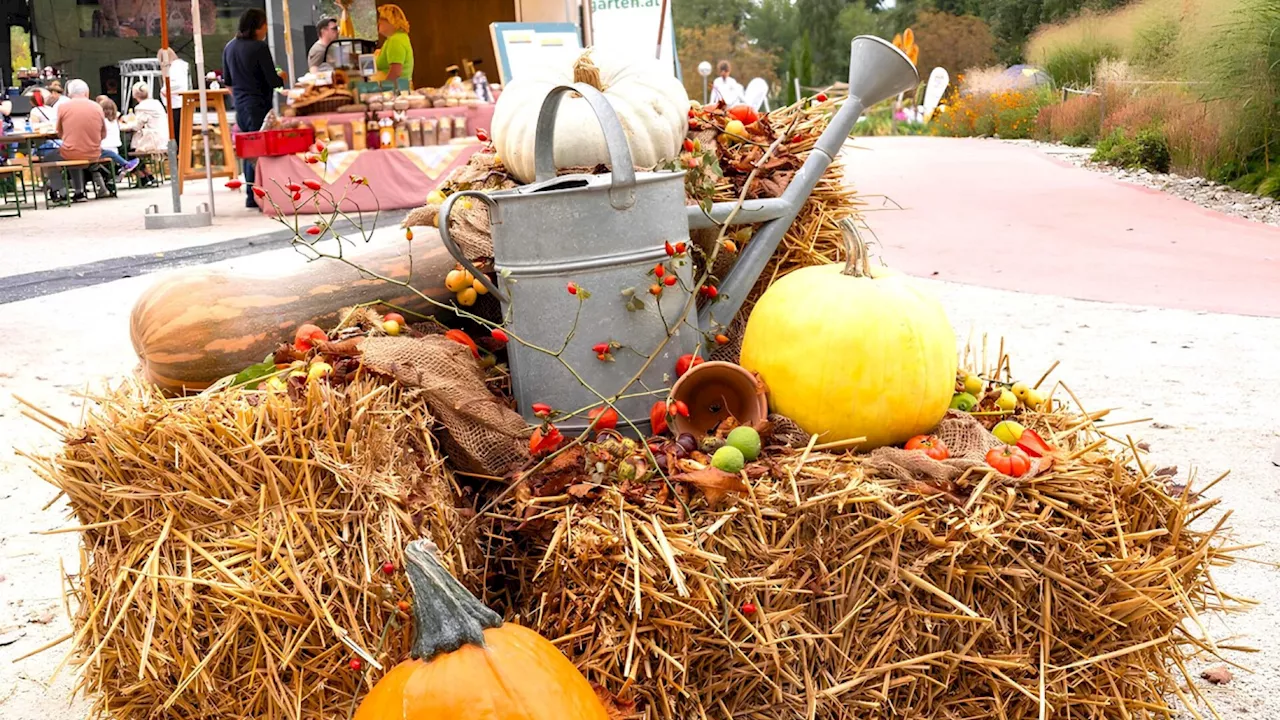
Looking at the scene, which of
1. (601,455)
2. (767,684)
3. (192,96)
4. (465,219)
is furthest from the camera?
(192,96)

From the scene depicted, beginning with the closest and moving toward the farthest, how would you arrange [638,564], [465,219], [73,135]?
[638,564] < [465,219] < [73,135]

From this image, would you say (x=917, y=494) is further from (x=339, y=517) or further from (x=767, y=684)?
(x=339, y=517)

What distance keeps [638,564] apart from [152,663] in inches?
34.2

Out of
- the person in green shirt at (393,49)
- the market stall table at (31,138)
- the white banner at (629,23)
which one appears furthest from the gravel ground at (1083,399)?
the market stall table at (31,138)

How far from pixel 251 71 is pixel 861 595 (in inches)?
429

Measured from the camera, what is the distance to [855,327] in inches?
87.0

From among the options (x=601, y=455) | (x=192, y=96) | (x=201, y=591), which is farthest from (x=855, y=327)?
(x=192, y=96)

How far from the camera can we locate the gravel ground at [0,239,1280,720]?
101 inches

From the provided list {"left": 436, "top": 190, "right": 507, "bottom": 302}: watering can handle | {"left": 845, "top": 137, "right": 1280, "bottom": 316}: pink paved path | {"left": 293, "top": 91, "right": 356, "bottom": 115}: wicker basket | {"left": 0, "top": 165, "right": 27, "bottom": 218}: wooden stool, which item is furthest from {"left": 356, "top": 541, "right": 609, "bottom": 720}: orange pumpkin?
{"left": 0, "top": 165, "right": 27, "bottom": 218}: wooden stool

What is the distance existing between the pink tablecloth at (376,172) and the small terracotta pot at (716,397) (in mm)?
8539

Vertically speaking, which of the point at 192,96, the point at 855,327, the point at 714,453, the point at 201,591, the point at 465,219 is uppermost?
the point at 192,96

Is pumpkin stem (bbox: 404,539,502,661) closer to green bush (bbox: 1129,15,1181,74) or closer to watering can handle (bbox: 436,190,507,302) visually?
watering can handle (bbox: 436,190,507,302)

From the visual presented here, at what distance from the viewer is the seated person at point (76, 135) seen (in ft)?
44.6

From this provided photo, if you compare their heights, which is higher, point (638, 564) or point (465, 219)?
point (465, 219)
